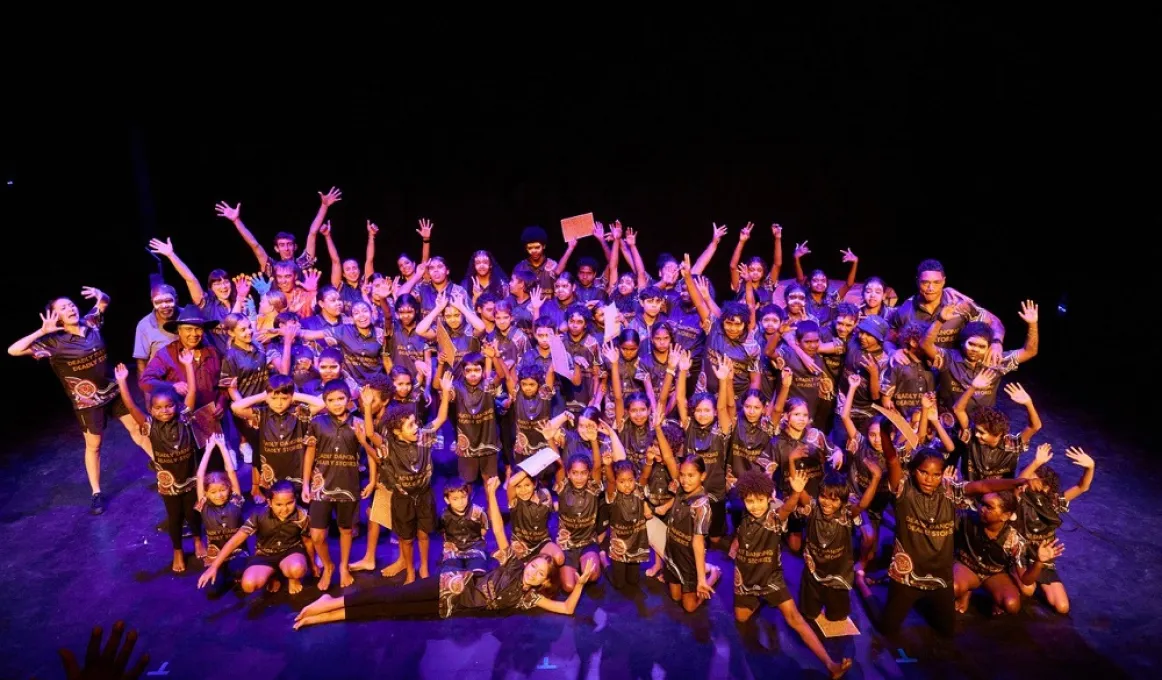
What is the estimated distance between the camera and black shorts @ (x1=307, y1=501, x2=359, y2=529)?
4.36 metres

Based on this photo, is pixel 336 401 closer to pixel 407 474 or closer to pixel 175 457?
pixel 407 474

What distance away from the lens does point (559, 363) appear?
16.3 ft

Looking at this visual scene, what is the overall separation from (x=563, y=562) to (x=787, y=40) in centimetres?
612

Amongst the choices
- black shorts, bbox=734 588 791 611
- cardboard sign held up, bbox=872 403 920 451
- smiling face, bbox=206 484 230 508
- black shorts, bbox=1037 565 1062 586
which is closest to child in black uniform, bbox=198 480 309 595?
smiling face, bbox=206 484 230 508

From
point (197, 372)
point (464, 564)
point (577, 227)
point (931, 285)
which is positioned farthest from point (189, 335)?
point (931, 285)

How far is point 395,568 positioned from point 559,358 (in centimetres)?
179

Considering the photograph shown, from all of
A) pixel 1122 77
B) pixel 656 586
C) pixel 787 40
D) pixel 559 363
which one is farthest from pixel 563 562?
pixel 1122 77

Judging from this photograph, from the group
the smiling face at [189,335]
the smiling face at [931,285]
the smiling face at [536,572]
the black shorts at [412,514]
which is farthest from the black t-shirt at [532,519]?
the smiling face at [931,285]

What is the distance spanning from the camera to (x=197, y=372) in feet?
16.0

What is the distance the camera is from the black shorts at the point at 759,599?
3.87 metres

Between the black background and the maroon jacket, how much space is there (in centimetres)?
370

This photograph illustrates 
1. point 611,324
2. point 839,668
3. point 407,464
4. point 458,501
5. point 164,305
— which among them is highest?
point 164,305

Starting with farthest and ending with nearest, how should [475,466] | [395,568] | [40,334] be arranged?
[475,466], [40,334], [395,568]

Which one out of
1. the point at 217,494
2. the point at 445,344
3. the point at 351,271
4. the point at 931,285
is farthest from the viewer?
the point at 351,271
